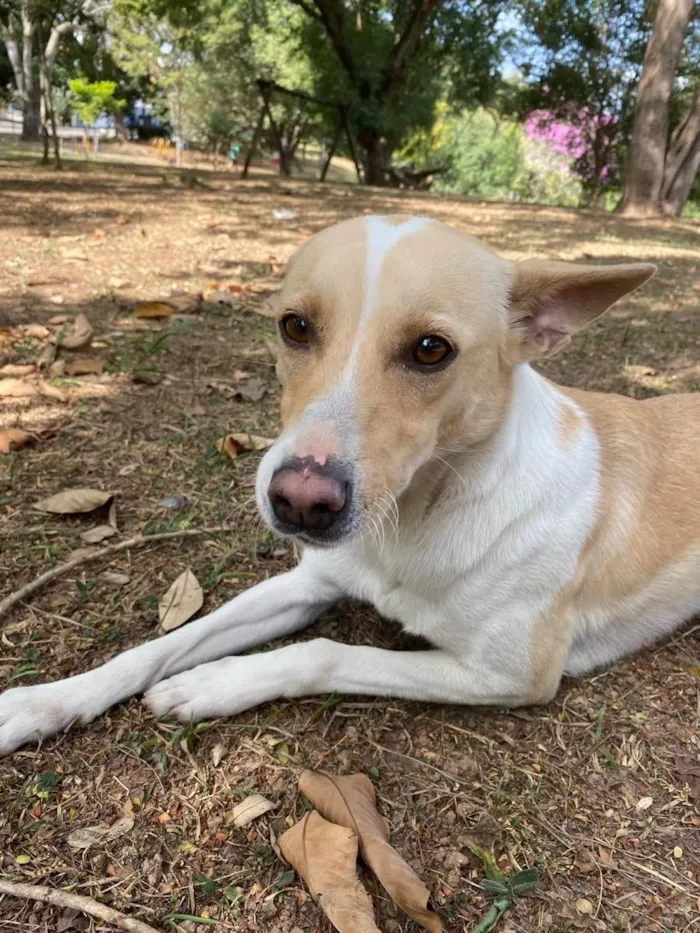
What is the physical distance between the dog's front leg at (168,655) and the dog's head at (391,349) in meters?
0.76

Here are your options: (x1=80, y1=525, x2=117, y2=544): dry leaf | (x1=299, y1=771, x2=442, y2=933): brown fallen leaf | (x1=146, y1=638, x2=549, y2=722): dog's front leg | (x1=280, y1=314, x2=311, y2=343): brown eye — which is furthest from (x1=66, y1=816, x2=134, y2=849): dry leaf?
(x1=280, y1=314, x2=311, y2=343): brown eye

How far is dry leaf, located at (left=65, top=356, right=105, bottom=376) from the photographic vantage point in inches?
166

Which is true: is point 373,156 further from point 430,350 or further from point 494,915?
point 494,915

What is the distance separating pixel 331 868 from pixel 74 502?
2.04 m

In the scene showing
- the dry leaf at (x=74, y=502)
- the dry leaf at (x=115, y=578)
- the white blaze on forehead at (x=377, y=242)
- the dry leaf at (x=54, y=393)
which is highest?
the white blaze on forehead at (x=377, y=242)

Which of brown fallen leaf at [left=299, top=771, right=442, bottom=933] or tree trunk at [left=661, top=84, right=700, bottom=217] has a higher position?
tree trunk at [left=661, top=84, right=700, bottom=217]

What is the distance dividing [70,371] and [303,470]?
3088 mm

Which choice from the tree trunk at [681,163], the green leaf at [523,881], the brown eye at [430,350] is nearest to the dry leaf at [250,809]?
the green leaf at [523,881]

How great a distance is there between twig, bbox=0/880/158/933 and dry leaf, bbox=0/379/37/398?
2889mm

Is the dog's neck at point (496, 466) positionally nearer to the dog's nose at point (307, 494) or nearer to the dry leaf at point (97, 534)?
the dog's nose at point (307, 494)

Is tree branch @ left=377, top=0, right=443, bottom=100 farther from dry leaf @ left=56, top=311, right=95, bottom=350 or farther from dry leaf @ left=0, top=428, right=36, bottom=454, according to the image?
dry leaf @ left=0, top=428, right=36, bottom=454

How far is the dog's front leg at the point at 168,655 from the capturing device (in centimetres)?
204

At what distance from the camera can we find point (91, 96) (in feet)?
58.7

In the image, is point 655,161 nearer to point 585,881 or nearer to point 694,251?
point 694,251
